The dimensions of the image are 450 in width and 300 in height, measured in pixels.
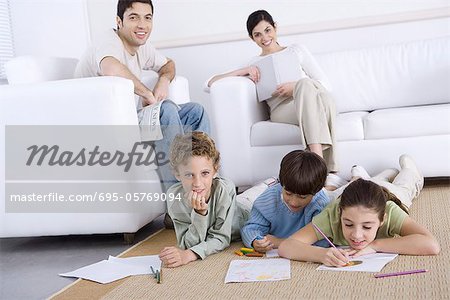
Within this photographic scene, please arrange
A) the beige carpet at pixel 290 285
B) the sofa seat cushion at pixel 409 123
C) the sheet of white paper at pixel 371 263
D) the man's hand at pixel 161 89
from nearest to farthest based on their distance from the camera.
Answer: the beige carpet at pixel 290 285
the sheet of white paper at pixel 371 263
the man's hand at pixel 161 89
the sofa seat cushion at pixel 409 123

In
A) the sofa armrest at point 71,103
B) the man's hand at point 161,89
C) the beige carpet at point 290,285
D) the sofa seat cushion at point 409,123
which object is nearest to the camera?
the beige carpet at point 290,285

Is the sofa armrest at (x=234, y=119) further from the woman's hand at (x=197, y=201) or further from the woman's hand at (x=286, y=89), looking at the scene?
the woman's hand at (x=197, y=201)

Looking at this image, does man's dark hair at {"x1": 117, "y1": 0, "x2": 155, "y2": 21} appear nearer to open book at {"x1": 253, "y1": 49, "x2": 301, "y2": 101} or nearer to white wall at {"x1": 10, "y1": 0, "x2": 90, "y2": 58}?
open book at {"x1": 253, "y1": 49, "x2": 301, "y2": 101}

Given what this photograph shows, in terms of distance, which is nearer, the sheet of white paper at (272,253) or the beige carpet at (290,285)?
the beige carpet at (290,285)

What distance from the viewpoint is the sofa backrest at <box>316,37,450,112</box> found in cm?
355

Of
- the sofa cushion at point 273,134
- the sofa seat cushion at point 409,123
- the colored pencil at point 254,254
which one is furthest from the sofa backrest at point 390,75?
the colored pencil at point 254,254

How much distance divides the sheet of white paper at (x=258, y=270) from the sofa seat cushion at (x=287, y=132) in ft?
4.18

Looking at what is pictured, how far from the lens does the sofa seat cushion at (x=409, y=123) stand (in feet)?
10.4

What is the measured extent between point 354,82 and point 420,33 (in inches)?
23.6

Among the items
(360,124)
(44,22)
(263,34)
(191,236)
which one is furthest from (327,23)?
(191,236)

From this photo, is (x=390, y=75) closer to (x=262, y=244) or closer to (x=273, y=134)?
(x=273, y=134)

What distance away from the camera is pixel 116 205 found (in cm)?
256

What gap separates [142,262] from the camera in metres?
2.20

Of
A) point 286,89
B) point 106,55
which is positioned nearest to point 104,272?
point 106,55
